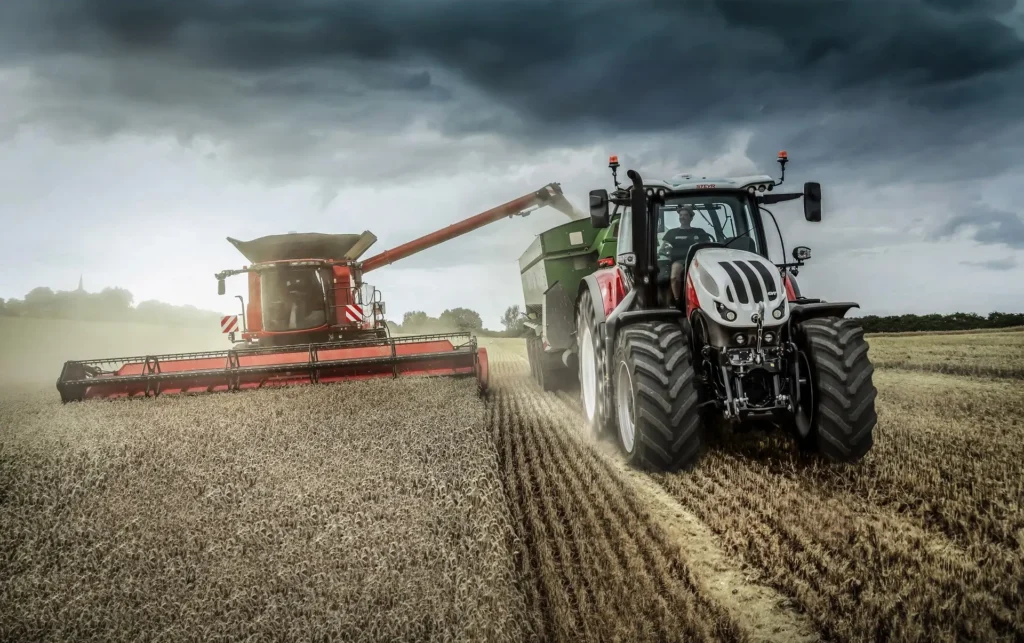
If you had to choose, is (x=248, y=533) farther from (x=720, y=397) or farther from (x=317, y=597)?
(x=720, y=397)

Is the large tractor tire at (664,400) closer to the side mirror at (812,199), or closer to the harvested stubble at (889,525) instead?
the harvested stubble at (889,525)

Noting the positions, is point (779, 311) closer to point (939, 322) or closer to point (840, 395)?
point (840, 395)

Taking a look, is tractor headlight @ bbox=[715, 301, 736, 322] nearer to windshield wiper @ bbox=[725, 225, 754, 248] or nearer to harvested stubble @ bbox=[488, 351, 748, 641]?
windshield wiper @ bbox=[725, 225, 754, 248]

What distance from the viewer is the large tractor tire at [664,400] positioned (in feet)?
15.4

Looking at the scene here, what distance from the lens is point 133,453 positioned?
4887mm

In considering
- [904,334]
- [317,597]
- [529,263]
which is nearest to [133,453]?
[317,597]

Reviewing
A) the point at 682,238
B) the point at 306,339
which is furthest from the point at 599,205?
the point at 306,339

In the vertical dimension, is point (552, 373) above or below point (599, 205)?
below

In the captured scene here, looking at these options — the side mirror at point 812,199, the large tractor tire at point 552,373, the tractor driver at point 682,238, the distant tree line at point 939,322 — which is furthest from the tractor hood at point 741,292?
the distant tree line at point 939,322

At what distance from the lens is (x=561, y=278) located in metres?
10.1

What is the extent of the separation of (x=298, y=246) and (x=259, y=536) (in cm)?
967

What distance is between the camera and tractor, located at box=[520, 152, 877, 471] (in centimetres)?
471

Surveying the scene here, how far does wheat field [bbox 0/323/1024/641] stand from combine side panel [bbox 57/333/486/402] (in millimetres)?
3126

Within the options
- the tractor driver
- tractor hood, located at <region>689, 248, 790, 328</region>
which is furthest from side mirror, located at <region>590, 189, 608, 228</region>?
tractor hood, located at <region>689, 248, 790, 328</region>
